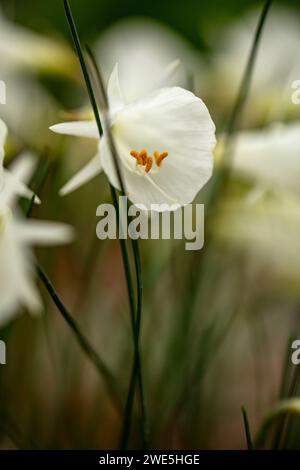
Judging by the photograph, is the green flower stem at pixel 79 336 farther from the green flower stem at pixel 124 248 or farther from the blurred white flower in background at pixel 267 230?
the blurred white flower in background at pixel 267 230

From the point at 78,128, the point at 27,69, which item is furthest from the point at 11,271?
the point at 27,69

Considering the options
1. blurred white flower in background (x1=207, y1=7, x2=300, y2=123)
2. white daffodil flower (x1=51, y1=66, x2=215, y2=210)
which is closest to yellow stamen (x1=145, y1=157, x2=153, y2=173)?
white daffodil flower (x1=51, y1=66, x2=215, y2=210)

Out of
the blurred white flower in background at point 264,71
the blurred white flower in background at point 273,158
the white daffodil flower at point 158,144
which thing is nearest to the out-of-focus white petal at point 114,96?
the white daffodil flower at point 158,144

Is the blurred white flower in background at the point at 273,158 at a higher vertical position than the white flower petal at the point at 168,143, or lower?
higher

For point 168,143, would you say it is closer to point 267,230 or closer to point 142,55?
point 267,230

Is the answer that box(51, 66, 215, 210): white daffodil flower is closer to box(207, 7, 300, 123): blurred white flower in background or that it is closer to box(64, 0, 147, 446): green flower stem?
box(64, 0, 147, 446): green flower stem

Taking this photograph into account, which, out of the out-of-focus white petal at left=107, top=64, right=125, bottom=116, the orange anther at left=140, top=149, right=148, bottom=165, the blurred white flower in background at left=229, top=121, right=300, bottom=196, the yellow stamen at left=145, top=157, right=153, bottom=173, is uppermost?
the blurred white flower in background at left=229, top=121, right=300, bottom=196
